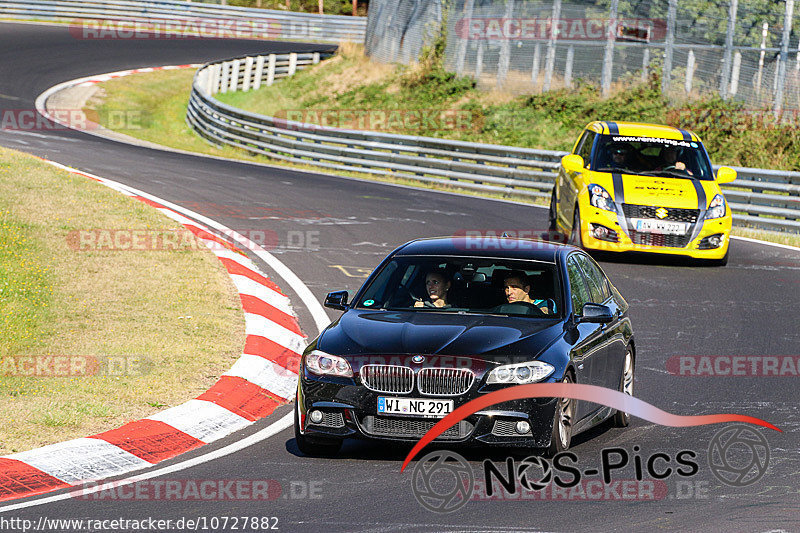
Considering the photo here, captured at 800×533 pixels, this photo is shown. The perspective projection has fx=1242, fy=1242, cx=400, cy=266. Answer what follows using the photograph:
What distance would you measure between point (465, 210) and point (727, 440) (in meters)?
13.7

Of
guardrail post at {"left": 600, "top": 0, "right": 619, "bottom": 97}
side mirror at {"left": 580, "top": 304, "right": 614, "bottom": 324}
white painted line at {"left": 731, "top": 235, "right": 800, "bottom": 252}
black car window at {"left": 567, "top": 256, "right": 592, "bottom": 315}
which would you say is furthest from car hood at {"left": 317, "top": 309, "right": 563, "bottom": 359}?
guardrail post at {"left": 600, "top": 0, "right": 619, "bottom": 97}

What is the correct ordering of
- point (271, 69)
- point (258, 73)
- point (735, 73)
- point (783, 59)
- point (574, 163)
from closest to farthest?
point (574, 163) → point (783, 59) → point (735, 73) → point (258, 73) → point (271, 69)

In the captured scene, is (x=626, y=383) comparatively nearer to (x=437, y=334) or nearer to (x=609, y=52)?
(x=437, y=334)

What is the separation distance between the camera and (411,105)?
39156mm

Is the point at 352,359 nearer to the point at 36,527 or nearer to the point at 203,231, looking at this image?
the point at 36,527

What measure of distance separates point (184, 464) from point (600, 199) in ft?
33.0

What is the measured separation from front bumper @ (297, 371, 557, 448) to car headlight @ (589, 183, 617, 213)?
9386 mm

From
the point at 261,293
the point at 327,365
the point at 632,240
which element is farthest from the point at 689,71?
the point at 327,365

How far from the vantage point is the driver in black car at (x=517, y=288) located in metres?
8.84

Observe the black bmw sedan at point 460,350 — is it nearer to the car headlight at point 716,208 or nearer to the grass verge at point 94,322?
the grass verge at point 94,322

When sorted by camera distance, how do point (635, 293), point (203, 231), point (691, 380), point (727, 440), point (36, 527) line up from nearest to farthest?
point (36, 527)
point (727, 440)
point (691, 380)
point (635, 293)
point (203, 231)

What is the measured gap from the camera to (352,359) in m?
7.84

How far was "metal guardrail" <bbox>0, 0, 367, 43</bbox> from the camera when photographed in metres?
54.9

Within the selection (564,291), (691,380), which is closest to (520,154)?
(691,380)
